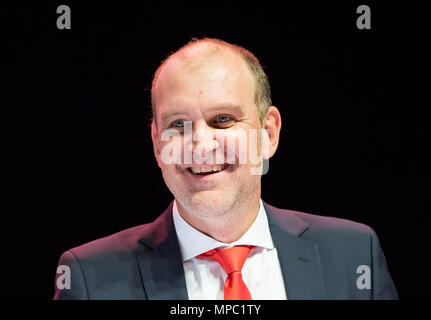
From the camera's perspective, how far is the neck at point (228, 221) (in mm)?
2342

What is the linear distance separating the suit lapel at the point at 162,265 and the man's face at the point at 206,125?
0.51 feet

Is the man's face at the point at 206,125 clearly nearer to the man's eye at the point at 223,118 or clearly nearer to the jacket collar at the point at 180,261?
the man's eye at the point at 223,118

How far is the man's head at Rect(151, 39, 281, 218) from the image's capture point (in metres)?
2.26

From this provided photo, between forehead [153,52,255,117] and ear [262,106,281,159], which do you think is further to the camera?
ear [262,106,281,159]

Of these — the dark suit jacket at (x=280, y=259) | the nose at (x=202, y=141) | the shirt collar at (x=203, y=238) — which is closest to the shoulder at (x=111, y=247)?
the dark suit jacket at (x=280, y=259)

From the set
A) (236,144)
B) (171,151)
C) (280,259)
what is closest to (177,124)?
(171,151)

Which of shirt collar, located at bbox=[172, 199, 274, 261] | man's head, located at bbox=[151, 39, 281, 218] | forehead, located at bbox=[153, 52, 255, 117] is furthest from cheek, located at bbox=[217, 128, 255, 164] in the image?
shirt collar, located at bbox=[172, 199, 274, 261]

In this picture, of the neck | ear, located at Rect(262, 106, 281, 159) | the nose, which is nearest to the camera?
the nose

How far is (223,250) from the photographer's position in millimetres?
2348

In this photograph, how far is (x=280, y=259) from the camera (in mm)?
2406

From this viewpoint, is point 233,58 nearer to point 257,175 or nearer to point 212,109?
point 212,109

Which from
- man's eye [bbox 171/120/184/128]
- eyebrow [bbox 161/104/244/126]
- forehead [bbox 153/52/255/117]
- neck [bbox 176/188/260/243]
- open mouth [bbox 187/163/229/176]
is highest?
forehead [bbox 153/52/255/117]

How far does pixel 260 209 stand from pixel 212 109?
49 centimetres

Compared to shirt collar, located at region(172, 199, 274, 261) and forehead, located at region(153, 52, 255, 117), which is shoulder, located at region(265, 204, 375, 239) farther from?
forehead, located at region(153, 52, 255, 117)
